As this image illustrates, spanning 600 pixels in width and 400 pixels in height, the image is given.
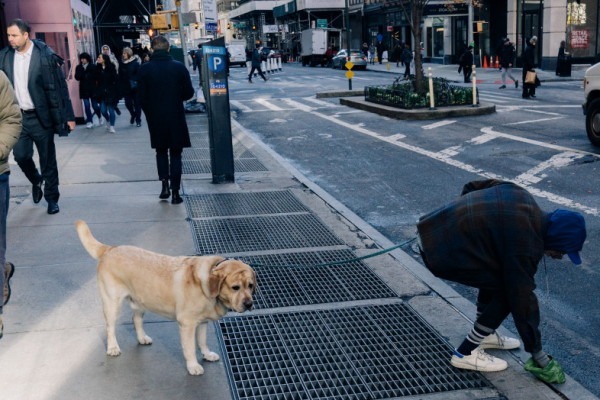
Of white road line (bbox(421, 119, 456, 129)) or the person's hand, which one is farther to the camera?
white road line (bbox(421, 119, 456, 129))

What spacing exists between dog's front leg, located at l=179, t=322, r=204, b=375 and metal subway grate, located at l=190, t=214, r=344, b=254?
8.60ft

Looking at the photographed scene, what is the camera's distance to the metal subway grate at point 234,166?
11445 mm

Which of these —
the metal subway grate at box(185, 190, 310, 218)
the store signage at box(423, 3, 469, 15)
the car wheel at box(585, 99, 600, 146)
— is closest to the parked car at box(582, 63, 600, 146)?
the car wheel at box(585, 99, 600, 146)

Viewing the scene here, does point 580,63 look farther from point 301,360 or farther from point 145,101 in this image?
point 301,360

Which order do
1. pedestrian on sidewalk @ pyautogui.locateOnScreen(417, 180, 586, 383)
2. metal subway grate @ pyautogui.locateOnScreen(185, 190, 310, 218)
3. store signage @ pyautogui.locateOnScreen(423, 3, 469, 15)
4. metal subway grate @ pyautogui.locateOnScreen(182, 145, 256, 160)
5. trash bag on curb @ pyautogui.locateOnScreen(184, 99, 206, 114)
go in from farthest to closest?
store signage @ pyautogui.locateOnScreen(423, 3, 469, 15) → trash bag on curb @ pyautogui.locateOnScreen(184, 99, 206, 114) → metal subway grate @ pyautogui.locateOnScreen(182, 145, 256, 160) → metal subway grate @ pyautogui.locateOnScreen(185, 190, 310, 218) → pedestrian on sidewalk @ pyautogui.locateOnScreen(417, 180, 586, 383)

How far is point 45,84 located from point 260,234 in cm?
289

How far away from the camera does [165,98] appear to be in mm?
8789

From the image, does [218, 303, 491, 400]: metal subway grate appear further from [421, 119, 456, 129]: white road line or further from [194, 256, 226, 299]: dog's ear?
[421, 119, 456, 129]: white road line

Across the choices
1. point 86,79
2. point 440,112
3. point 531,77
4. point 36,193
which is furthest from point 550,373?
point 531,77

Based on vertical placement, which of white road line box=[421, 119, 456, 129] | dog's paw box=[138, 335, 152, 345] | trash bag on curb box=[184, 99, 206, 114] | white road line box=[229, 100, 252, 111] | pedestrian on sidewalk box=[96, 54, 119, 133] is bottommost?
white road line box=[421, 119, 456, 129]

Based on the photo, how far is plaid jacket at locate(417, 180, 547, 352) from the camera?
12.7 feet

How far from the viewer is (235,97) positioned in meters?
27.6

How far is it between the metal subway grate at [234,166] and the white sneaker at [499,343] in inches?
282

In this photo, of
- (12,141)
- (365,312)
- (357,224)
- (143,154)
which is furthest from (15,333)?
(143,154)
